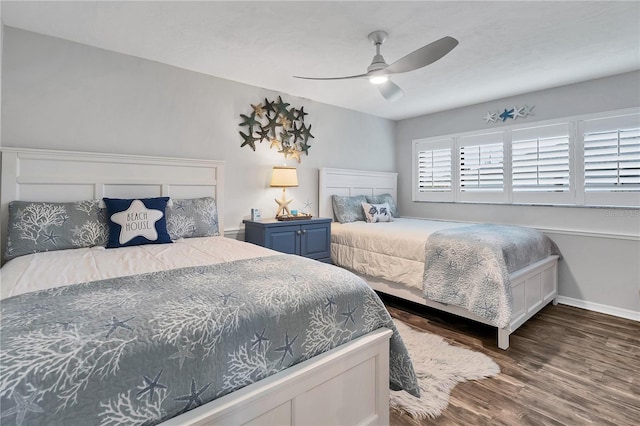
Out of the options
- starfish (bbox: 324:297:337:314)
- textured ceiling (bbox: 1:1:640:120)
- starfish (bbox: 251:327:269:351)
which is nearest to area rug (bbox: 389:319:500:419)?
starfish (bbox: 324:297:337:314)

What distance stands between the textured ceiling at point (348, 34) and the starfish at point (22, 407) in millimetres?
2162

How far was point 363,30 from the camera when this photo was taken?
2.29m

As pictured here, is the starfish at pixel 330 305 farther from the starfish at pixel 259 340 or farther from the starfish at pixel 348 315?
the starfish at pixel 259 340

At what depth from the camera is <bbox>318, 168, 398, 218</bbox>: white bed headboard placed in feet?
13.4

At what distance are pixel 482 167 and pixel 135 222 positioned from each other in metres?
4.00

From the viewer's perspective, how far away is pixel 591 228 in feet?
10.8

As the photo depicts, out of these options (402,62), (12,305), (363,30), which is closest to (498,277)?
(402,62)

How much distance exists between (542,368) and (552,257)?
158 cm

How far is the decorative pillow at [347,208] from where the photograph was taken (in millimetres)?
4070

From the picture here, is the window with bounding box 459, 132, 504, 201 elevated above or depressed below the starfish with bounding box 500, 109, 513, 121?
below

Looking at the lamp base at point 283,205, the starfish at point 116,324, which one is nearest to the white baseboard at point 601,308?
the lamp base at point 283,205

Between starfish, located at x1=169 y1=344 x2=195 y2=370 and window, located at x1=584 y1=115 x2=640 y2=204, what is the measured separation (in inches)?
158

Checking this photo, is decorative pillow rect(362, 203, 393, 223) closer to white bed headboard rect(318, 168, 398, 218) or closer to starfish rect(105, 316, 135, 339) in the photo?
white bed headboard rect(318, 168, 398, 218)

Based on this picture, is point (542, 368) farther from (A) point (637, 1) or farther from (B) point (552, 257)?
(A) point (637, 1)
